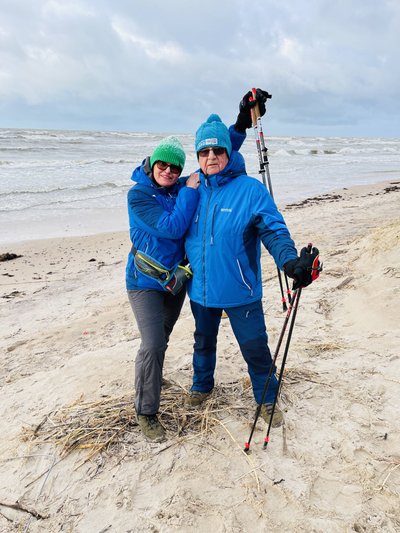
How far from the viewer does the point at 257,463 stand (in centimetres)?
282

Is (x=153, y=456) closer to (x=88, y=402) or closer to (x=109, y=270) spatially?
(x=88, y=402)

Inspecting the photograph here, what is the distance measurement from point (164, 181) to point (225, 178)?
0.46 metres

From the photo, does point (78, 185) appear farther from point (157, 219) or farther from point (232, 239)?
point (232, 239)

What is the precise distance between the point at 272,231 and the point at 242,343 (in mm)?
843

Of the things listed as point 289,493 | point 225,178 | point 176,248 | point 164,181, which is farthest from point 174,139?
point 289,493

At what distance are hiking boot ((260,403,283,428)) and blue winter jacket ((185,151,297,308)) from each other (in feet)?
2.85

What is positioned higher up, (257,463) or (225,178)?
(225,178)

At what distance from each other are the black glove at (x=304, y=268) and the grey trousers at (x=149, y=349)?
1028mm

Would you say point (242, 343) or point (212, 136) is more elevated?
point (212, 136)

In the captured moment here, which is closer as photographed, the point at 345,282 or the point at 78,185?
the point at 345,282

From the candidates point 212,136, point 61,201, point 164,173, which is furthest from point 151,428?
point 61,201

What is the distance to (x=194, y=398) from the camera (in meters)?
3.43

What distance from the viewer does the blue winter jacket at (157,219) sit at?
2898 mm

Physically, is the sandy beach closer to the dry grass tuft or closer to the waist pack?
the dry grass tuft
